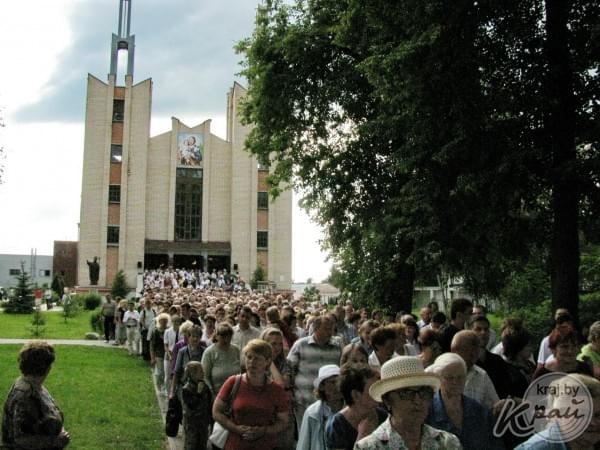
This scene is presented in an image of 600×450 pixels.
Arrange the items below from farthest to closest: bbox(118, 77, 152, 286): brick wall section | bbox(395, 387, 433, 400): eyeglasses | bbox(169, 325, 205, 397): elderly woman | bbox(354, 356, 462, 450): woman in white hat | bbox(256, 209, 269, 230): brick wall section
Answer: bbox(256, 209, 269, 230): brick wall section → bbox(118, 77, 152, 286): brick wall section → bbox(169, 325, 205, 397): elderly woman → bbox(395, 387, 433, 400): eyeglasses → bbox(354, 356, 462, 450): woman in white hat

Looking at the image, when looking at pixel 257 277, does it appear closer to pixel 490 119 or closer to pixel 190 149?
pixel 190 149

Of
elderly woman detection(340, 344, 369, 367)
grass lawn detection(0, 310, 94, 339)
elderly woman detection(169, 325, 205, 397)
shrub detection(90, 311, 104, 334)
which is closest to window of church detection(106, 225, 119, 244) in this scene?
grass lawn detection(0, 310, 94, 339)

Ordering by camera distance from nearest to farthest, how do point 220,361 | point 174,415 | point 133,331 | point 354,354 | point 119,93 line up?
point 354,354 < point 174,415 < point 220,361 < point 133,331 < point 119,93

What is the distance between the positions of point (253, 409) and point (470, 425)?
6.14 feet

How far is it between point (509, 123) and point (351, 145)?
7.95m

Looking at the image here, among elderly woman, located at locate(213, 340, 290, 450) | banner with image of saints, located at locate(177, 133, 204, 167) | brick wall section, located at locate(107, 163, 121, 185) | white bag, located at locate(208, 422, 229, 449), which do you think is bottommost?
white bag, located at locate(208, 422, 229, 449)

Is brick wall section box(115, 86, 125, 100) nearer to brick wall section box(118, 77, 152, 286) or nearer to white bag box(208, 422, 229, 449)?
brick wall section box(118, 77, 152, 286)

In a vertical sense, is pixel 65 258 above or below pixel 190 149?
below

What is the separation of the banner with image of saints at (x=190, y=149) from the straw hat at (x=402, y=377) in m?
60.7

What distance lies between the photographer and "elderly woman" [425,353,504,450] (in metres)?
4.37

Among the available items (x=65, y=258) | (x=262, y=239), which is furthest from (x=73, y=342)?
(x=65, y=258)

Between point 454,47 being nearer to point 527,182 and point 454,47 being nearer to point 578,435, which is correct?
point 527,182

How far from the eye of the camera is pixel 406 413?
340 cm

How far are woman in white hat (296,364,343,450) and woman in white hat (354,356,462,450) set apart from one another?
1255mm
